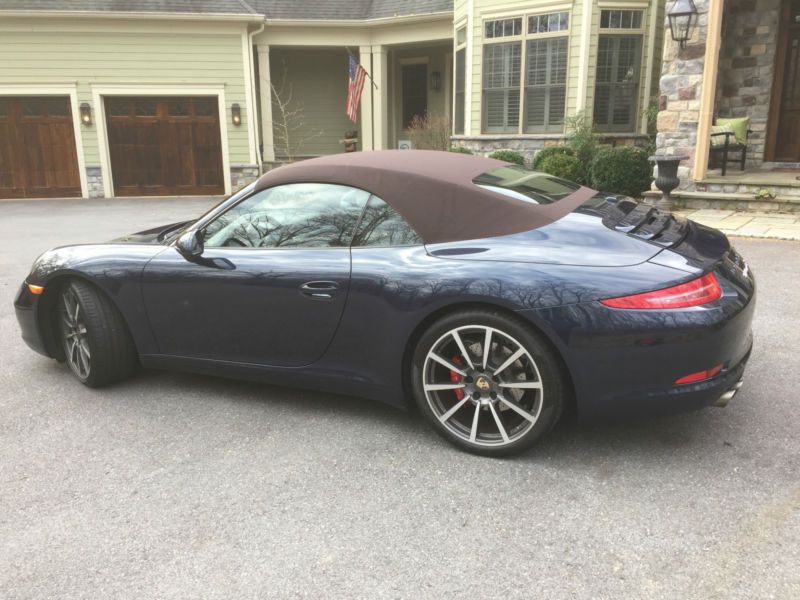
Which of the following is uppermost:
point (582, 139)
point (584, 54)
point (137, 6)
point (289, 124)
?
point (137, 6)

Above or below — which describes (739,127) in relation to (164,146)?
above

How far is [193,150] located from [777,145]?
44.0 feet

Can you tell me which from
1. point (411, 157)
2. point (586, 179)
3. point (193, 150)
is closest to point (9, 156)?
point (193, 150)

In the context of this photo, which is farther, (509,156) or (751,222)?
(509,156)

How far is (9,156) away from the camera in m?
17.0

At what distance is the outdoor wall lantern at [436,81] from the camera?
18.5 m

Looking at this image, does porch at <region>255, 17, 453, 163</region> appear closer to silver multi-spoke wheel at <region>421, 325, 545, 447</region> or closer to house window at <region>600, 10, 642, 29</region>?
house window at <region>600, 10, 642, 29</region>

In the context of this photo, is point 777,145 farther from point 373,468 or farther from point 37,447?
point 37,447

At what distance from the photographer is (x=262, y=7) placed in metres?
17.7

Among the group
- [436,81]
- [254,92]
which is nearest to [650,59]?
[436,81]

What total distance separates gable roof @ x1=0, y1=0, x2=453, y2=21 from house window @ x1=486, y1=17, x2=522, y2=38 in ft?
9.15

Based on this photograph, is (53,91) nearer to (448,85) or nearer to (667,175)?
(448,85)

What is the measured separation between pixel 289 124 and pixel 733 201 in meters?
12.8

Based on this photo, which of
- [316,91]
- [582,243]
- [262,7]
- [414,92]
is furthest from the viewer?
[316,91]
